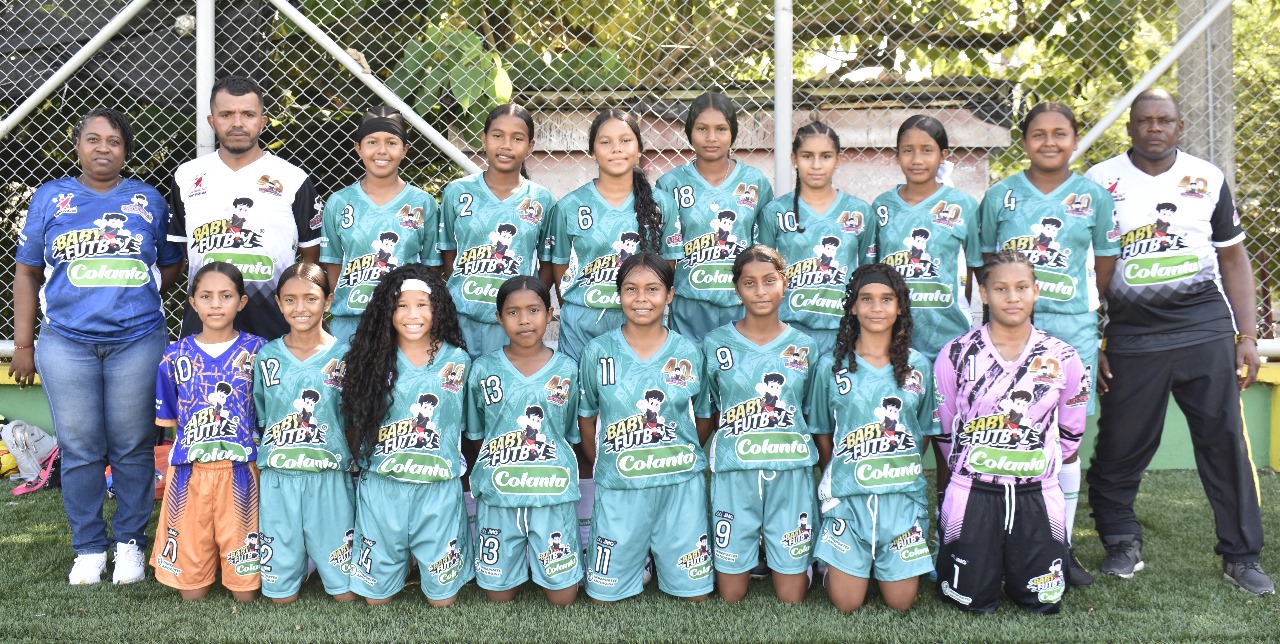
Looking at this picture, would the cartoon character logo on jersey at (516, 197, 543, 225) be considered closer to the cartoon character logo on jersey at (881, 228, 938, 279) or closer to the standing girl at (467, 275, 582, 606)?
the standing girl at (467, 275, 582, 606)

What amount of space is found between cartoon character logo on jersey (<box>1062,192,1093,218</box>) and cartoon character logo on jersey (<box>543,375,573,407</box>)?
1.95 metres

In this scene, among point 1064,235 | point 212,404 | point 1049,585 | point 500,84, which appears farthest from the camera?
point 500,84

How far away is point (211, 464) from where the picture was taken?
11.9ft

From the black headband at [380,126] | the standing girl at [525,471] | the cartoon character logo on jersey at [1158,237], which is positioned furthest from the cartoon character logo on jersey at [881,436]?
the black headband at [380,126]

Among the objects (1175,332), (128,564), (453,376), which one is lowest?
(128,564)

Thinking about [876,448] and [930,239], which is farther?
[930,239]

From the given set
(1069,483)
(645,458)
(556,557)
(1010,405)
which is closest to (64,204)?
(556,557)

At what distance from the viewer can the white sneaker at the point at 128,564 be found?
3.79 metres

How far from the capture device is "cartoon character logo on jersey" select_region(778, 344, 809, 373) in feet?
11.9

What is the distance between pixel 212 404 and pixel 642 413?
1519 mm

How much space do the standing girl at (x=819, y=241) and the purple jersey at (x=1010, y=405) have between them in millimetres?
534

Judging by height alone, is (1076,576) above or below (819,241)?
below

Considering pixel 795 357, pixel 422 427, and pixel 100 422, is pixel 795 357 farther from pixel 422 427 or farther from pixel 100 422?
pixel 100 422

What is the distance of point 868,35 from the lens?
238 inches
